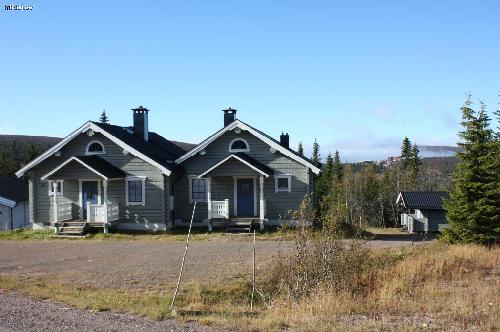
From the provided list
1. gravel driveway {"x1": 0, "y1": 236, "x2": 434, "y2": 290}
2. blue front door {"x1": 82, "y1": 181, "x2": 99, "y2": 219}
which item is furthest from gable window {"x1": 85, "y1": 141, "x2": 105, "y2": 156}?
gravel driveway {"x1": 0, "y1": 236, "x2": 434, "y2": 290}

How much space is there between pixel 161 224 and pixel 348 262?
14832 millimetres

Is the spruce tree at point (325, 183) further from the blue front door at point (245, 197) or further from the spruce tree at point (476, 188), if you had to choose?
the spruce tree at point (476, 188)

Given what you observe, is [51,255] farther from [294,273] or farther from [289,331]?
[289,331]

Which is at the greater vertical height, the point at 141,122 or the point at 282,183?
the point at 141,122

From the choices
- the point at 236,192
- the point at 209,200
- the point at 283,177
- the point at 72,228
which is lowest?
the point at 72,228

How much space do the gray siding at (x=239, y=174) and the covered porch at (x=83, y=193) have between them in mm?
3255

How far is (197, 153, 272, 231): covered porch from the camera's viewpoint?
78.8 ft

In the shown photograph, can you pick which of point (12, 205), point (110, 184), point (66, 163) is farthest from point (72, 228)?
point (12, 205)

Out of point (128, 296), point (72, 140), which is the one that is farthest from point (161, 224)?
point (128, 296)

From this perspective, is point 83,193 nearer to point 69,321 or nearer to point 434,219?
point 69,321

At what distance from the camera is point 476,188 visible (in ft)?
64.3

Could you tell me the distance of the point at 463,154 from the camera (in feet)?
65.4

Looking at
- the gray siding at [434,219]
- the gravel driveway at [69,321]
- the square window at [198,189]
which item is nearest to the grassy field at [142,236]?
the square window at [198,189]

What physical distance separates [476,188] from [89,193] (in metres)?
18.0
